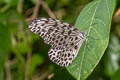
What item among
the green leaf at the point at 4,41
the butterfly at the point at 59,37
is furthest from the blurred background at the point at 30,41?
the butterfly at the point at 59,37

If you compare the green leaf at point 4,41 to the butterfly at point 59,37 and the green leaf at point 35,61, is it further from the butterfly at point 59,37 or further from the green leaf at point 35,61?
the butterfly at point 59,37

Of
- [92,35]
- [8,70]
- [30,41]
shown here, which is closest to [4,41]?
[30,41]

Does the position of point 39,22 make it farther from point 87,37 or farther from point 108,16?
point 108,16

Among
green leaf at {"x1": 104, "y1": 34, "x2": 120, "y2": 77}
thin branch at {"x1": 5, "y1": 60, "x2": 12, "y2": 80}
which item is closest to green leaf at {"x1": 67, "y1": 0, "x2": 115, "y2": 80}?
green leaf at {"x1": 104, "y1": 34, "x2": 120, "y2": 77}

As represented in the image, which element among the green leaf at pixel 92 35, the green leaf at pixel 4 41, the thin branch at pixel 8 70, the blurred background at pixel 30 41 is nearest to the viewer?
the green leaf at pixel 92 35

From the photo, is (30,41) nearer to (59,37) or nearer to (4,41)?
(4,41)

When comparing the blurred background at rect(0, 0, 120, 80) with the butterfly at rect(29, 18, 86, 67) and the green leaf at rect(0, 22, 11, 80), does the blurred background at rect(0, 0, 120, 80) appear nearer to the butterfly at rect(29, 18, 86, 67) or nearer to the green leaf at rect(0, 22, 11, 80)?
the green leaf at rect(0, 22, 11, 80)
